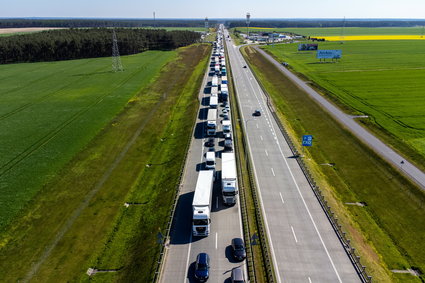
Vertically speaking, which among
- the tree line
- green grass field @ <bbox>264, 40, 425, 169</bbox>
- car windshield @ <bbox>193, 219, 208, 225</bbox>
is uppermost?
the tree line

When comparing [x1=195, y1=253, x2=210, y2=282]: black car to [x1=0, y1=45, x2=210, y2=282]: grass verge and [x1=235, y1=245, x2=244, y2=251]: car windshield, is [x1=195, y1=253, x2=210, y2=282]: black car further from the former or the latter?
[x1=0, y1=45, x2=210, y2=282]: grass verge

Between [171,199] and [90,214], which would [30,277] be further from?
[171,199]

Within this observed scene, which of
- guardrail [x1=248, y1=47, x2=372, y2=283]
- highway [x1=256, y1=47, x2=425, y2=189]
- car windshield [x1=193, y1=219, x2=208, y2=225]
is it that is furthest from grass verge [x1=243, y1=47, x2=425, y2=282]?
car windshield [x1=193, y1=219, x2=208, y2=225]

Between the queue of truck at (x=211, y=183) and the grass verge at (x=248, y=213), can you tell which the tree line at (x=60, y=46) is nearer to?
the queue of truck at (x=211, y=183)

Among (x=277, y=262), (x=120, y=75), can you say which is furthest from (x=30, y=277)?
(x=120, y=75)

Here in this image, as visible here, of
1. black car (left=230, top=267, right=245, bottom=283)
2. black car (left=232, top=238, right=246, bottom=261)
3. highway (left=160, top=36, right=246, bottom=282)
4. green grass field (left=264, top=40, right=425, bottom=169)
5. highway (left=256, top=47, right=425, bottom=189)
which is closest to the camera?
black car (left=230, top=267, right=245, bottom=283)

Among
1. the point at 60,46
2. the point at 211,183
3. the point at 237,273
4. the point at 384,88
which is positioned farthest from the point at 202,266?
the point at 60,46

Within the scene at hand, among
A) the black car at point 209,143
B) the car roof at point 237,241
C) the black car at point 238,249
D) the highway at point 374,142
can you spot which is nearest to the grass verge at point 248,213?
the black car at point 238,249
